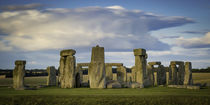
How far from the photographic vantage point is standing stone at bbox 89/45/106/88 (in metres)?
19.3

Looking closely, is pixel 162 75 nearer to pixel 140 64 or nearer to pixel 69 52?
pixel 140 64

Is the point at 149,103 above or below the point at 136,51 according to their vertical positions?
below

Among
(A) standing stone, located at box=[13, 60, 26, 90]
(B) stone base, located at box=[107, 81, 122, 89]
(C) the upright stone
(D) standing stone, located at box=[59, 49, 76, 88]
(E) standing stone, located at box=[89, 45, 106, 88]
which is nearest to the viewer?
(E) standing stone, located at box=[89, 45, 106, 88]

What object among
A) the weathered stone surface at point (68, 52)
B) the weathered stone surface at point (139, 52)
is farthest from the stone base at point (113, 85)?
the weathered stone surface at point (139, 52)

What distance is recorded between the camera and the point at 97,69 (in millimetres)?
19312

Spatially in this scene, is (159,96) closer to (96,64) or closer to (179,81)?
(96,64)

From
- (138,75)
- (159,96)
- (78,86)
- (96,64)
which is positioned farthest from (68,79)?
(159,96)

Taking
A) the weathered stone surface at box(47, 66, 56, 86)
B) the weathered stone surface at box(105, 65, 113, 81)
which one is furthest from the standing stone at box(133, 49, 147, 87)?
the weathered stone surface at box(47, 66, 56, 86)

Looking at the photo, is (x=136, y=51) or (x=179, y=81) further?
(x=179, y=81)

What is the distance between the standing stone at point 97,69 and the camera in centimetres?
1927

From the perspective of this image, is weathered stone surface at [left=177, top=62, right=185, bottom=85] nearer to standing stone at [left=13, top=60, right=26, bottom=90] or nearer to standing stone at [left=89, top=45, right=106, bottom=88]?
standing stone at [left=89, top=45, right=106, bottom=88]

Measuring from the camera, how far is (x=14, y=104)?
13.5 metres

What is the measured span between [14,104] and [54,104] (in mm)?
2033

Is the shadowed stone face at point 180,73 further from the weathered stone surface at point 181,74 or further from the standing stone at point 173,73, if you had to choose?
the standing stone at point 173,73
